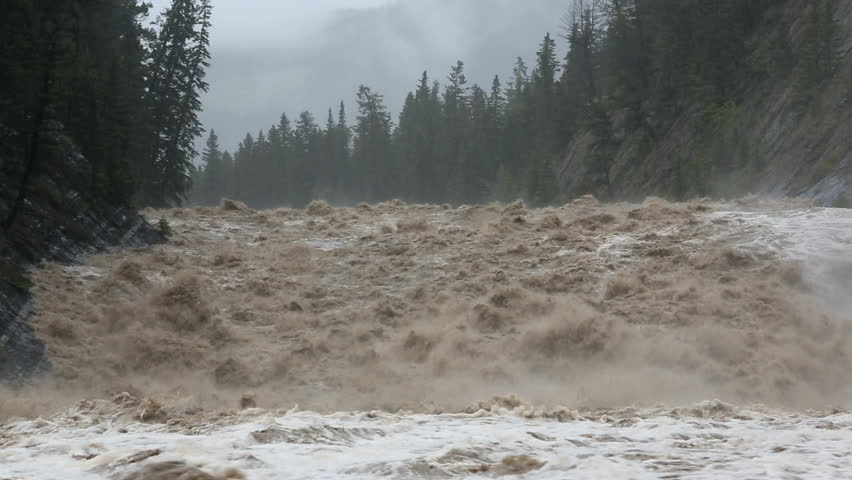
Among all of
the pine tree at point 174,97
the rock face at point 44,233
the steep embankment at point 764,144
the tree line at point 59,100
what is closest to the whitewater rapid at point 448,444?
the rock face at point 44,233

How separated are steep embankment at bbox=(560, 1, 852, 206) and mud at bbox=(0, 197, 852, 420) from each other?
9.33 m

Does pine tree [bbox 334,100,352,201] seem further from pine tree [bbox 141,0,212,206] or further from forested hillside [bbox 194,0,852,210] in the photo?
pine tree [bbox 141,0,212,206]

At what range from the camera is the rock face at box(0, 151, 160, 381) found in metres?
12.6

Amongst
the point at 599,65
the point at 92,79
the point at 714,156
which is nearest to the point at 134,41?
the point at 92,79

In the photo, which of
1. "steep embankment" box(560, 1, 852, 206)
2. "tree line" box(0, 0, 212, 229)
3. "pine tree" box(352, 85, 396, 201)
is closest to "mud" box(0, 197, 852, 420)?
"tree line" box(0, 0, 212, 229)

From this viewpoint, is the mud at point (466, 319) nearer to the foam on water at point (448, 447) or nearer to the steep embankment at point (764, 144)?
the foam on water at point (448, 447)

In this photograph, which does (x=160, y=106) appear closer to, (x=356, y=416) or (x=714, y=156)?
(x=714, y=156)

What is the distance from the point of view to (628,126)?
4850 centimetres

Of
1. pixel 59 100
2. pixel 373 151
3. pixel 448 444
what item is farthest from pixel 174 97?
pixel 373 151

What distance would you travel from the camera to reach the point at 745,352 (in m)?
12.9

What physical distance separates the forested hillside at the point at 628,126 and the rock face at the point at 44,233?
21076 millimetres

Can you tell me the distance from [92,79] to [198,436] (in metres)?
14.8

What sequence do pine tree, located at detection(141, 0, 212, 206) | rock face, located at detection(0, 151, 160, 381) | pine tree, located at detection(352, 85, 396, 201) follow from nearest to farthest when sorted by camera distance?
rock face, located at detection(0, 151, 160, 381) → pine tree, located at detection(141, 0, 212, 206) → pine tree, located at detection(352, 85, 396, 201)

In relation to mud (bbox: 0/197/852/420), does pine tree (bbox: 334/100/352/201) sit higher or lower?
higher
